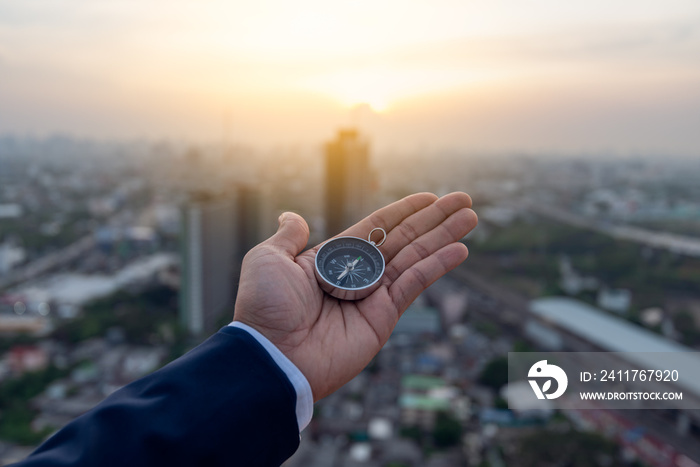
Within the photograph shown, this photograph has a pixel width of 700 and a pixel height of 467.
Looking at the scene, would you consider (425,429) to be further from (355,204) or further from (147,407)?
(147,407)

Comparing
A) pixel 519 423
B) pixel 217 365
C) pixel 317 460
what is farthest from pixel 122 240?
pixel 217 365

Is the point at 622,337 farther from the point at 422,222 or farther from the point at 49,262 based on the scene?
the point at 49,262

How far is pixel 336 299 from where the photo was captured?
0.90 meters

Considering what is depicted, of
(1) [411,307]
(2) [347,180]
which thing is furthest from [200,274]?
(1) [411,307]

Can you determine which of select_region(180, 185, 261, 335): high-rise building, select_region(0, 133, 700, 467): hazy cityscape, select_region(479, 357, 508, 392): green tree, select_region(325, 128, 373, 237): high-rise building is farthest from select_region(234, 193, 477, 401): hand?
select_region(180, 185, 261, 335): high-rise building

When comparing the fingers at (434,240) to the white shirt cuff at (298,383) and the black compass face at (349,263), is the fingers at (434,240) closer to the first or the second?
the black compass face at (349,263)

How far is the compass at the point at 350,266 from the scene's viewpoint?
2.89 ft

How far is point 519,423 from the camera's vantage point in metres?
3.69

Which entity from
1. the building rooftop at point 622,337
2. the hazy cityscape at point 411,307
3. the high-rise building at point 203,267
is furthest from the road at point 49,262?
the building rooftop at point 622,337

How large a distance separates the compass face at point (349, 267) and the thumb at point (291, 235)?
50 mm

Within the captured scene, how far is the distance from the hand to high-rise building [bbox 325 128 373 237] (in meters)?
3.33

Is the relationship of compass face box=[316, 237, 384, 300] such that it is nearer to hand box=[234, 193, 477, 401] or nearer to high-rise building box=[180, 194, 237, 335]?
hand box=[234, 193, 477, 401]

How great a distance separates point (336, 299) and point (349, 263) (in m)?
0.09

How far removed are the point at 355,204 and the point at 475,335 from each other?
2179 millimetres
